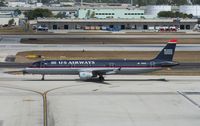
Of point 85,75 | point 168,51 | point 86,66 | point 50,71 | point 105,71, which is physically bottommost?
point 85,75

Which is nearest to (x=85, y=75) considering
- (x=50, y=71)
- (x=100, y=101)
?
(x=50, y=71)

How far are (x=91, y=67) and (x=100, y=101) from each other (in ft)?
51.4

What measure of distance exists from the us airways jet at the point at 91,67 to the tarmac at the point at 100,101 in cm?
125

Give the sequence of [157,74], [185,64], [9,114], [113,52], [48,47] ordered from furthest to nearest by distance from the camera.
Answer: [48,47]
[113,52]
[185,64]
[157,74]
[9,114]

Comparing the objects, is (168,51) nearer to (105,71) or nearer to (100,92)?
(105,71)

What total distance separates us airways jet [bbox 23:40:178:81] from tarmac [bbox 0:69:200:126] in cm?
125

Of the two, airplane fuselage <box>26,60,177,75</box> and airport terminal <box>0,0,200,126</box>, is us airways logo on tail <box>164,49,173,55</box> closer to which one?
airport terminal <box>0,0,200,126</box>

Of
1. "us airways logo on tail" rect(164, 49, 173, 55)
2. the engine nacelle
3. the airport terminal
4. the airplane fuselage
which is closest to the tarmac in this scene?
the airport terminal

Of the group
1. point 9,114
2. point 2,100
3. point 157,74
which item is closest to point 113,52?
point 157,74

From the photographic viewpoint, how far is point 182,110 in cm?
4834

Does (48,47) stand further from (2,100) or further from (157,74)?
(2,100)

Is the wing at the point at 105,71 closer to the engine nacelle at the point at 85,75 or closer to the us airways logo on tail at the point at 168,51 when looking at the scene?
the engine nacelle at the point at 85,75

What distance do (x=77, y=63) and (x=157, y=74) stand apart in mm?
14669

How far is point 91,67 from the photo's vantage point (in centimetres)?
6781
